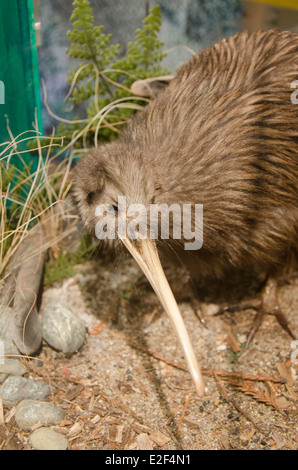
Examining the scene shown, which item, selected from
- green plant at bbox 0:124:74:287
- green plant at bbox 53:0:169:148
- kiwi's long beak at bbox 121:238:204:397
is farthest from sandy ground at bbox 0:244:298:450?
green plant at bbox 53:0:169:148

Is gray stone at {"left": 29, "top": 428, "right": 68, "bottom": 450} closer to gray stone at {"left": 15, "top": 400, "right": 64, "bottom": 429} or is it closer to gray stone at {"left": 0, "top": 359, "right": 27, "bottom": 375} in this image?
gray stone at {"left": 15, "top": 400, "right": 64, "bottom": 429}

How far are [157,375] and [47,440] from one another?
2.09 feet

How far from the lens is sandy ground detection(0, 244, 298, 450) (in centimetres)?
203

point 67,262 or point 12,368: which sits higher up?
point 67,262

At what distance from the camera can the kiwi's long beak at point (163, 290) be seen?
1.71 metres

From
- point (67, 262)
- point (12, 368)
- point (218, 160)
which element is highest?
point (218, 160)

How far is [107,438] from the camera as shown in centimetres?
201

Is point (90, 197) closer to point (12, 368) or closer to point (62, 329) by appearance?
point (62, 329)

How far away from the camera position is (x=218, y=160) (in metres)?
2.12

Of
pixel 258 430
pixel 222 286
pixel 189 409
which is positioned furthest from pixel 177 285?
pixel 258 430

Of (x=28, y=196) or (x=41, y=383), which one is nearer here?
(x=41, y=383)

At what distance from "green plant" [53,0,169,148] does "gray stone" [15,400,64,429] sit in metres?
1.38

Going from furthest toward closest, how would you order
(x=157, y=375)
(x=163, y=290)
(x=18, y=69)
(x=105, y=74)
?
(x=105, y=74) → (x=18, y=69) → (x=157, y=375) → (x=163, y=290)

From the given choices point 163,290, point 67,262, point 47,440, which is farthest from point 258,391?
point 67,262
